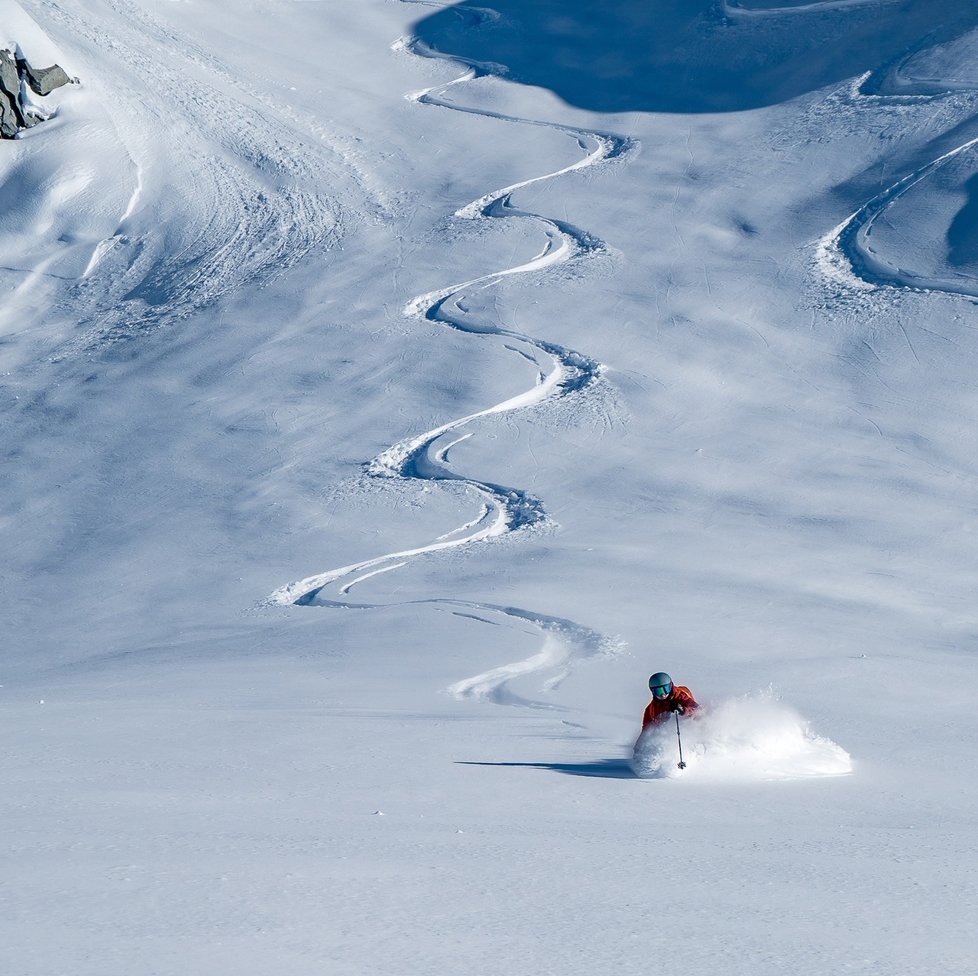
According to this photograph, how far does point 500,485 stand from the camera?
13609 mm

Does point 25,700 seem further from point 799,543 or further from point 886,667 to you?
point 799,543

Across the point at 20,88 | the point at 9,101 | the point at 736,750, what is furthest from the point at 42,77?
the point at 736,750

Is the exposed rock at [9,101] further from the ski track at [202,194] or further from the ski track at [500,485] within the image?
the ski track at [500,485]

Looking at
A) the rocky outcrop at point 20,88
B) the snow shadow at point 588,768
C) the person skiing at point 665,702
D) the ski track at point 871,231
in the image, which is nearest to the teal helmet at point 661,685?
the person skiing at point 665,702

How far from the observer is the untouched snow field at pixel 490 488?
3.93 meters

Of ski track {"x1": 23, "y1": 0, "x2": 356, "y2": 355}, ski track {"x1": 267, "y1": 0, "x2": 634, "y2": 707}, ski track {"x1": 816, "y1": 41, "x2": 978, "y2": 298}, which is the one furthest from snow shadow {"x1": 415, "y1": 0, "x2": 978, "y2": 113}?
ski track {"x1": 23, "y1": 0, "x2": 356, "y2": 355}

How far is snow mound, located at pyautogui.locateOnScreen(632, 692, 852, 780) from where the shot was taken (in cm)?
586

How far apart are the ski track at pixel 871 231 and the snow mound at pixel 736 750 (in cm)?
1138

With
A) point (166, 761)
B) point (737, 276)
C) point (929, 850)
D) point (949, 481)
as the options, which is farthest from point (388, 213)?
point (929, 850)

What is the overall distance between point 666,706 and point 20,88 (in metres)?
20.2

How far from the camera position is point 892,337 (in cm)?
1550

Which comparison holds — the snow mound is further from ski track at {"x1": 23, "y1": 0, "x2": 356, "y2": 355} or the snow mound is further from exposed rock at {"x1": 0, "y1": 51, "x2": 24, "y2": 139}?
exposed rock at {"x1": 0, "y1": 51, "x2": 24, "y2": 139}

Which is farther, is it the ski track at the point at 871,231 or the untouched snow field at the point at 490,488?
the ski track at the point at 871,231

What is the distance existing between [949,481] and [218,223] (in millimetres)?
12083
